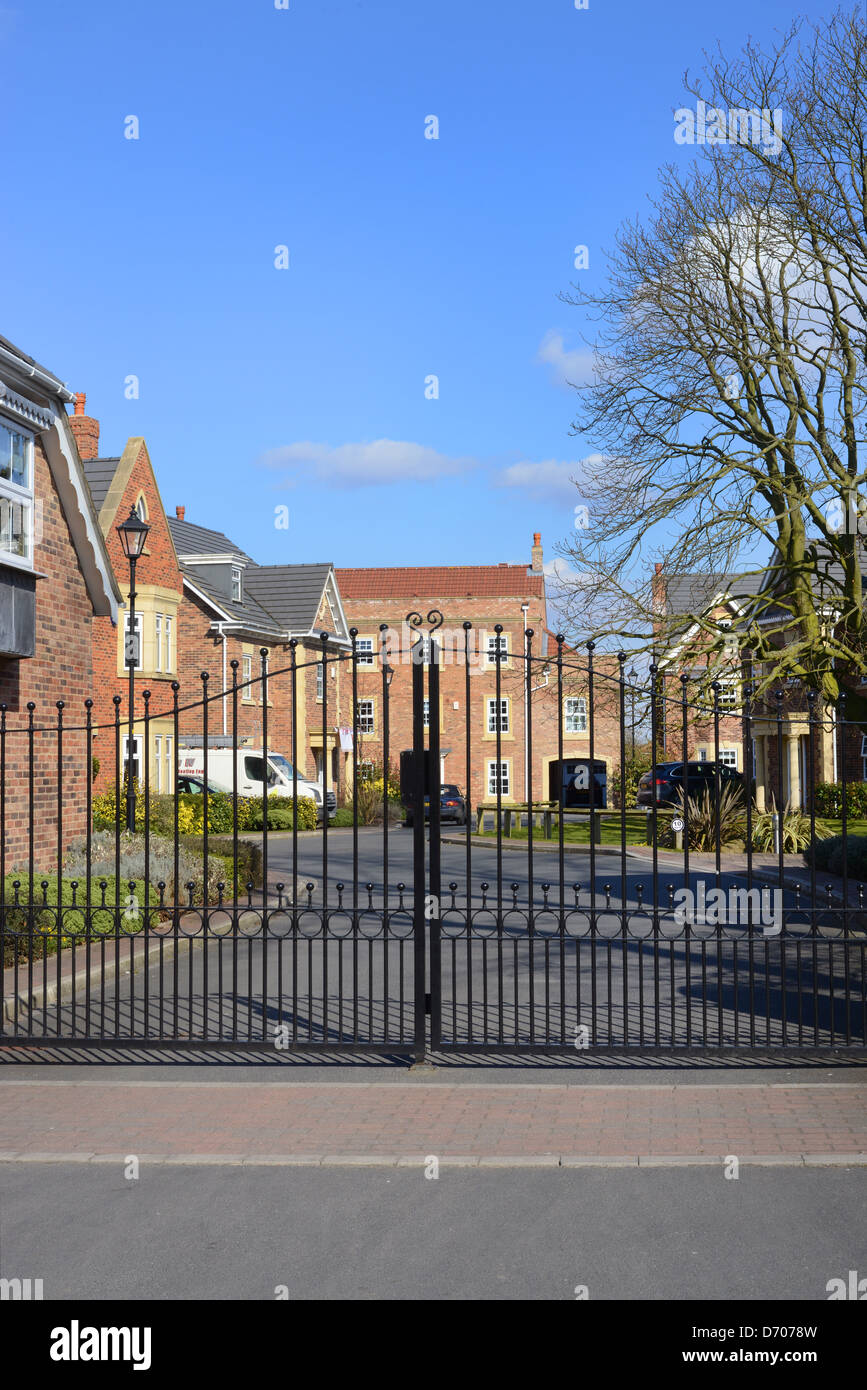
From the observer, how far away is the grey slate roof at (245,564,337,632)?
160 ft

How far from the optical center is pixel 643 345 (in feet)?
78.4

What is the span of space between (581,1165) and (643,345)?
19919mm

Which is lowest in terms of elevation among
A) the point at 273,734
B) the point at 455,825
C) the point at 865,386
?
the point at 455,825

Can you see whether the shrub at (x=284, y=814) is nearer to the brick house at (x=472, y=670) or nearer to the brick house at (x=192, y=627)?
the brick house at (x=192, y=627)

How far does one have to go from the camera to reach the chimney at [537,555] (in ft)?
199

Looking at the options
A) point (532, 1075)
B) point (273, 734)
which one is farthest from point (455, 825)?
point (532, 1075)

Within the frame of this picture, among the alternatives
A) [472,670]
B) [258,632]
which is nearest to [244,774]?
[258,632]

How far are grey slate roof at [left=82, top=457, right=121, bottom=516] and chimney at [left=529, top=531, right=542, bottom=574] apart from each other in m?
30.6

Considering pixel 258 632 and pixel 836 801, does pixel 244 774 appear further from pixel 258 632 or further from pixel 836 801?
pixel 836 801

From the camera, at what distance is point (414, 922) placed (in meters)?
8.23

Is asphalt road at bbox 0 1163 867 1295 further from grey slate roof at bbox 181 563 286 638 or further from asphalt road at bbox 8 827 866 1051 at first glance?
grey slate roof at bbox 181 563 286 638

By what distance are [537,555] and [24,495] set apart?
47.5 meters

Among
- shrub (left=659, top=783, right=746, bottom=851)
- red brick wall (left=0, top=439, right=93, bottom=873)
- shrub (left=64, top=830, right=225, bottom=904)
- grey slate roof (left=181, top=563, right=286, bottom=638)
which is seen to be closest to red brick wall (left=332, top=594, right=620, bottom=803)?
grey slate roof (left=181, top=563, right=286, bottom=638)
